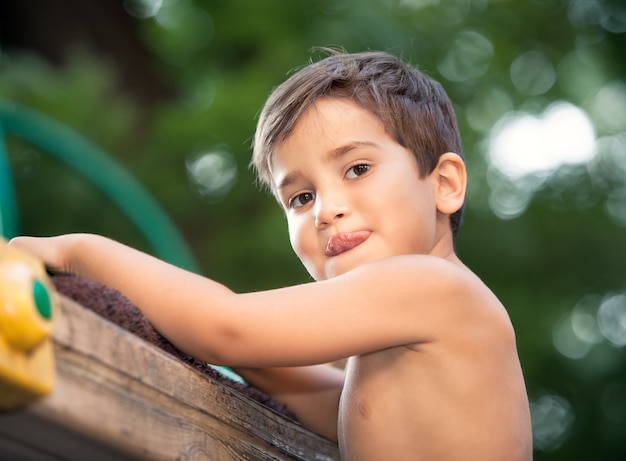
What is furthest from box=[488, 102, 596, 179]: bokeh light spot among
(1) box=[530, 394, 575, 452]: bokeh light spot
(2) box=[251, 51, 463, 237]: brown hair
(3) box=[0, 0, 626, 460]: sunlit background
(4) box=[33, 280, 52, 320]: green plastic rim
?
(4) box=[33, 280, 52, 320]: green plastic rim

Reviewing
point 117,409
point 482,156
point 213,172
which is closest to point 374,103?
point 117,409

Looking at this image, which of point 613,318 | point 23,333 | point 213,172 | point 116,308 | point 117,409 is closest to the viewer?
point 23,333

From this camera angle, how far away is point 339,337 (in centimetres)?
136

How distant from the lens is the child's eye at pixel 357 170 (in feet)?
5.28

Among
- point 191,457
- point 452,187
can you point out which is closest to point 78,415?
point 191,457

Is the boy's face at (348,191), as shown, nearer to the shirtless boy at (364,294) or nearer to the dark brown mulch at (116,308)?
the shirtless boy at (364,294)

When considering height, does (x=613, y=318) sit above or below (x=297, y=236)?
above

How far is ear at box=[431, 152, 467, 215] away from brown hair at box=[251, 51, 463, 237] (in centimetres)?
2

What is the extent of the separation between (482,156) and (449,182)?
3.19 metres

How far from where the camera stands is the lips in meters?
1.57

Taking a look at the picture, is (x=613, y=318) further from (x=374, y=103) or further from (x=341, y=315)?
(x=341, y=315)

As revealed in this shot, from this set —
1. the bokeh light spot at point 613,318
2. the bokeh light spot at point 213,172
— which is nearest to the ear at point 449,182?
the bokeh light spot at point 213,172

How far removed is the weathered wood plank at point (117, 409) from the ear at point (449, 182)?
0.63 m

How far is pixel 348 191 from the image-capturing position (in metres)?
1.59
